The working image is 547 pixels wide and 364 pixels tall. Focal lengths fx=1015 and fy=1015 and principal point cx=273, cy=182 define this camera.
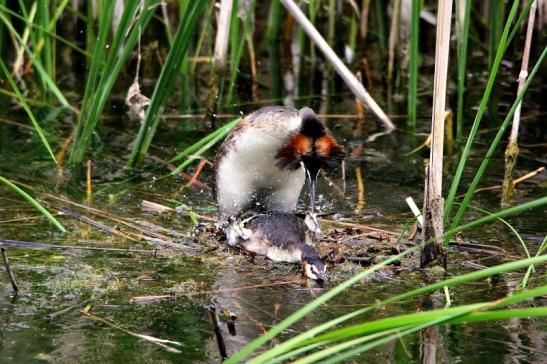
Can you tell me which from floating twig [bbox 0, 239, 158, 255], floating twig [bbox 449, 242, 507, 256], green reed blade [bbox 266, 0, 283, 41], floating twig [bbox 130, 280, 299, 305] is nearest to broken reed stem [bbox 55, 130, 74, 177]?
floating twig [bbox 0, 239, 158, 255]

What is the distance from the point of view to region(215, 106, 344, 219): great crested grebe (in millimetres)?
5336

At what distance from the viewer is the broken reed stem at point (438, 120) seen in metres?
4.75

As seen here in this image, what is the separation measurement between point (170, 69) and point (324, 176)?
163 centimetres

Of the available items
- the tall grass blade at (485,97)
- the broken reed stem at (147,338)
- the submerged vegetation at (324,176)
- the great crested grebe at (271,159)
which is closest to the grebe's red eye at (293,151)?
the great crested grebe at (271,159)

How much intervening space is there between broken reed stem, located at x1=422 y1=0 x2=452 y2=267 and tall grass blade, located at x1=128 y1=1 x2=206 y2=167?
1455 mm

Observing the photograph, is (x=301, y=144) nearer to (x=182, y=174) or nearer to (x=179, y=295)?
(x=179, y=295)

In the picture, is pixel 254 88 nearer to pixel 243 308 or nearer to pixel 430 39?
pixel 430 39

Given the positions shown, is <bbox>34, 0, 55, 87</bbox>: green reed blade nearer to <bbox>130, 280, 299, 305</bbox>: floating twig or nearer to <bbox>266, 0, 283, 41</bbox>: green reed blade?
<bbox>266, 0, 283, 41</bbox>: green reed blade

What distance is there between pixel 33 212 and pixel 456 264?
8.06 feet

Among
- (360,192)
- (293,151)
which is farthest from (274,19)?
(293,151)

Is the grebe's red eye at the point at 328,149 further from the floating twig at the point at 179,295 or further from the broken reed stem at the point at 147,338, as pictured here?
the broken reed stem at the point at 147,338

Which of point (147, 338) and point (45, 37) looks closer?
point (147, 338)

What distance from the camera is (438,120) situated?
4785 mm

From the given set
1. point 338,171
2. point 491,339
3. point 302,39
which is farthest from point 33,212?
point 302,39
